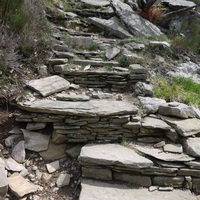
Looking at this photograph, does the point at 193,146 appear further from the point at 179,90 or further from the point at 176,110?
the point at 179,90

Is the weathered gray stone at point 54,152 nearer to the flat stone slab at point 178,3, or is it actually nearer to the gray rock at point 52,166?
the gray rock at point 52,166

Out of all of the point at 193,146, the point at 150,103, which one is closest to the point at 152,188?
the point at 193,146

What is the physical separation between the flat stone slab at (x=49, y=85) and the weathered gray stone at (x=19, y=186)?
4.05 feet

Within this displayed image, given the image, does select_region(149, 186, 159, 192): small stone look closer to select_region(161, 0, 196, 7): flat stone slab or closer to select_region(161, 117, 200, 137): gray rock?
select_region(161, 117, 200, 137): gray rock

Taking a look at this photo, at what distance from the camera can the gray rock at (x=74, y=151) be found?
3.36m

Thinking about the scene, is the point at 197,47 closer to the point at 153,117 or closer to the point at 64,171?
the point at 153,117

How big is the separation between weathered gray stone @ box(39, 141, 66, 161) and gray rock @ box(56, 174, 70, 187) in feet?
1.02

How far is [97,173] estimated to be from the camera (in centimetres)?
304

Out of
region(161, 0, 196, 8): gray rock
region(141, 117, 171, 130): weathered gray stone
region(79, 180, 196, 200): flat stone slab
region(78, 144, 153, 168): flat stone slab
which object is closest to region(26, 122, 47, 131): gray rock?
region(78, 144, 153, 168): flat stone slab

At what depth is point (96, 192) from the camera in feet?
9.34

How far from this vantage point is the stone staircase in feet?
9.87

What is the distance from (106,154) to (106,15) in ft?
14.6

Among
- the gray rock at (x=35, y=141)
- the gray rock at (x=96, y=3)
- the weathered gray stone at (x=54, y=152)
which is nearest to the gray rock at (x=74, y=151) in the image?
the weathered gray stone at (x=54, y=152)

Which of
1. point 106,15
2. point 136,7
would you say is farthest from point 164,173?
point 136,7
